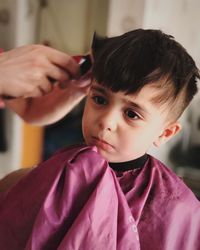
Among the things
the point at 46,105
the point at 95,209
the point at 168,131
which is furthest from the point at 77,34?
the point at 95,209

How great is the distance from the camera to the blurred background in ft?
6.07

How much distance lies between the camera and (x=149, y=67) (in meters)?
0.63

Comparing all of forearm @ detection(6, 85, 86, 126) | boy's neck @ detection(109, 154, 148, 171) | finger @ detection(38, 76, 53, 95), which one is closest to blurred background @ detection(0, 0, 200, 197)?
forearm @ detection(6, 85, 86, 126)

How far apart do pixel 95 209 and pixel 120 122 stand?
156 mm

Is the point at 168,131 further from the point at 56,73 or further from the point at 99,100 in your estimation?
the point at 56,73

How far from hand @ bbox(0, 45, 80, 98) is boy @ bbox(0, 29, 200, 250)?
0.17m

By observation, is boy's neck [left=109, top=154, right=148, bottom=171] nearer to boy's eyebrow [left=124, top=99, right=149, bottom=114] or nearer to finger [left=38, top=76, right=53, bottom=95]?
boy's eyebrow [left=124, top=99, right=149, bottom=114]

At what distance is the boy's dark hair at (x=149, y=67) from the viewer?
24.8 inches

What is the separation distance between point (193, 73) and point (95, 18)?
1871mm

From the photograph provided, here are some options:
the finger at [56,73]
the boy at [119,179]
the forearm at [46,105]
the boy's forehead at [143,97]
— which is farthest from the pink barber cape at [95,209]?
the forearm at [46,105]

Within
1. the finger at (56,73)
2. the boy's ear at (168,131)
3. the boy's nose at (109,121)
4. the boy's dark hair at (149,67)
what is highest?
the boy's dark hair at (149,67)

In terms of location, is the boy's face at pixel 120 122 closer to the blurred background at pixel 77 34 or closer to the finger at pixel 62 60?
the finger at pixel 62 60

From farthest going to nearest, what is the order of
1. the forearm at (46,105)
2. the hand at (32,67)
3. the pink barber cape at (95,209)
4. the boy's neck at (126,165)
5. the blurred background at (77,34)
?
the blurred background at (77,34) < the forearm at (46,105) < the hand at (32,67) < the boy's neck at (126,165) < the pink barber cape at (95,209)

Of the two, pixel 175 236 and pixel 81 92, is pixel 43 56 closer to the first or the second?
pixel 81 92
